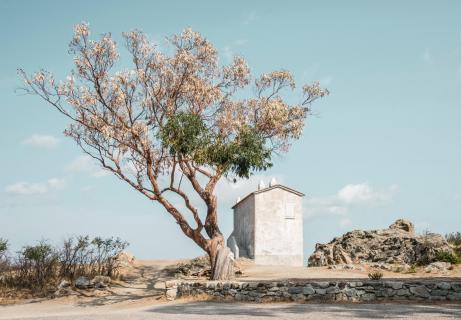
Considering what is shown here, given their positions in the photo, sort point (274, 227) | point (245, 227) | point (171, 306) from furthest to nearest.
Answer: point (245, 227)
point (274, 227)
point (171, 306)

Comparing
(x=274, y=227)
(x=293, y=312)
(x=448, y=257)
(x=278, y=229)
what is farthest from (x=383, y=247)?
(x=293, y=312)

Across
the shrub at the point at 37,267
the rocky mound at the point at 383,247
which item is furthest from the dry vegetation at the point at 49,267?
the rocky mound at the point at 383,247

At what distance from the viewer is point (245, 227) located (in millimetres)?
43719

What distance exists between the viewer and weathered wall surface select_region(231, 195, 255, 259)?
41594mm

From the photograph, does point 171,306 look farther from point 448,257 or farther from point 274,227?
point 274,227

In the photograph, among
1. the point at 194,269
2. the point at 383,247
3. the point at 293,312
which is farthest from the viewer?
the point at 383,247

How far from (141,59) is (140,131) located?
12.7ft

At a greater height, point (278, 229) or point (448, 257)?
point (278, 229)

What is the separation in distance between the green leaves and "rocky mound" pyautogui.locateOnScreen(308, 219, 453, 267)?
12473mm

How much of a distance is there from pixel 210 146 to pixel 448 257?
16071 mm

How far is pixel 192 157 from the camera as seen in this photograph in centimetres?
2508

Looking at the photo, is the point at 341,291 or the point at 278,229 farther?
the point at 278,229

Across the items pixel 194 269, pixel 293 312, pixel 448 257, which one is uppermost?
pixel 448 257

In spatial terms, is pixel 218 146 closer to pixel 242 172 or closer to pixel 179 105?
pixel 242 172
